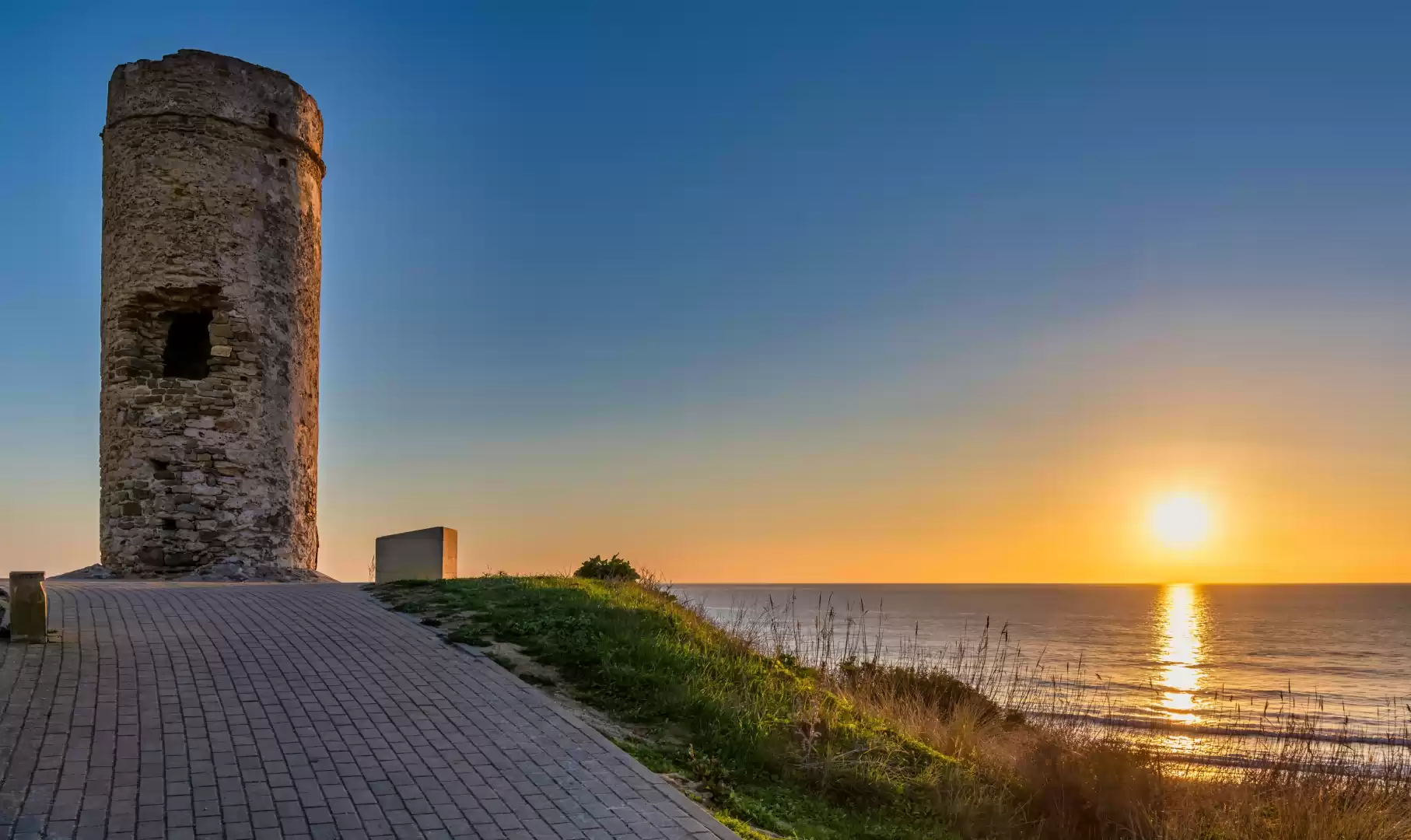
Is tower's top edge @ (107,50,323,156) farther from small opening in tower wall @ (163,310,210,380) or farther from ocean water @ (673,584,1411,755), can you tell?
ocean water @ (673,584,1411,755)

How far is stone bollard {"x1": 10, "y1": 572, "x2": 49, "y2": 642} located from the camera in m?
9.44

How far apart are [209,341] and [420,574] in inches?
280

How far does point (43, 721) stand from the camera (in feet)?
23.3

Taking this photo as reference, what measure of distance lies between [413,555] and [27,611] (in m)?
7.74

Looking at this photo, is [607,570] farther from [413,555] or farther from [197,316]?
[197,316]

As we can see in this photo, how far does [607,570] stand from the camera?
17906mm

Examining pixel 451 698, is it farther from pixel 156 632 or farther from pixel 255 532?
pixel 255 532

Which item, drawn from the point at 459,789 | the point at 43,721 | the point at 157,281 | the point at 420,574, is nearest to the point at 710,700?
the point at 459,789

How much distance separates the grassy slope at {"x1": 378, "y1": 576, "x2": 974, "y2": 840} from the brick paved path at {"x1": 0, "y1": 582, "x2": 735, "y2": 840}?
699 mm

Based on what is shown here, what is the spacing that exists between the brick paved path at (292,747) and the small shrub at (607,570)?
23.8 ft

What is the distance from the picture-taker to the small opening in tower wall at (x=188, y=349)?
19.9 metres

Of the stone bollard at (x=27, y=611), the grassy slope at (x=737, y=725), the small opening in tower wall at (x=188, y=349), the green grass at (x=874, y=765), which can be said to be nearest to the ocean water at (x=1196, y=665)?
the green grass at (x=874, y=765)

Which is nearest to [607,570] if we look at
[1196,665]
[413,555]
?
[413,555]

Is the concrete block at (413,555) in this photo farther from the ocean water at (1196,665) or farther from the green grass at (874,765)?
the green grass at (874,765)
